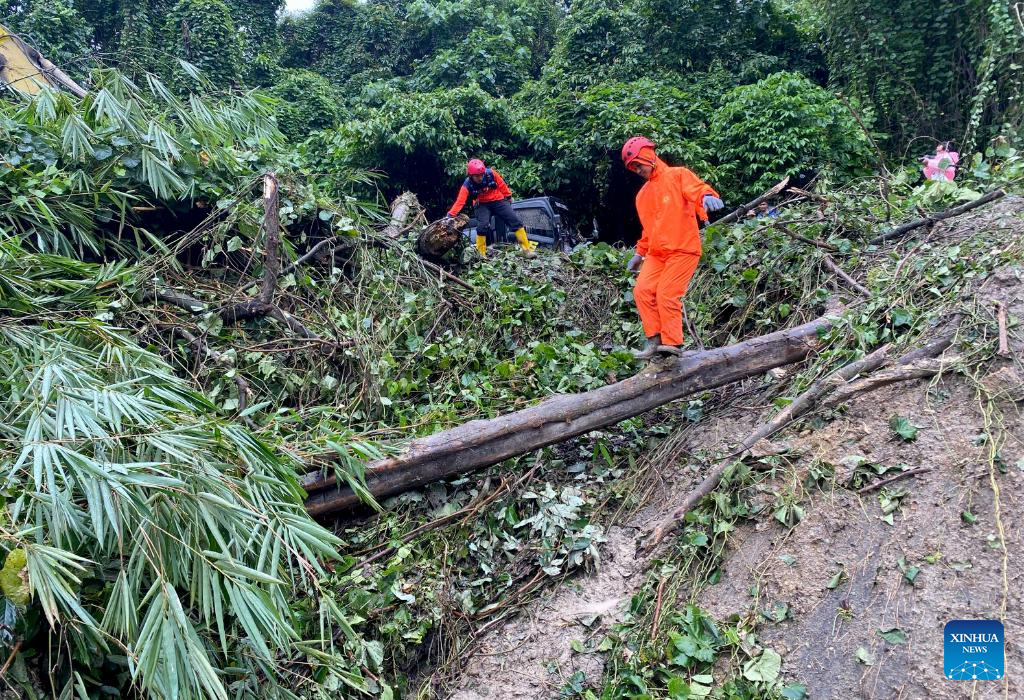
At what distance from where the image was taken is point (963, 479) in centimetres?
352

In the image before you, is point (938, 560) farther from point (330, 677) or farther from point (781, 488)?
point (330, 677)

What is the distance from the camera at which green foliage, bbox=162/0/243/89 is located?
1406cm

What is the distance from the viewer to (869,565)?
3400 mm

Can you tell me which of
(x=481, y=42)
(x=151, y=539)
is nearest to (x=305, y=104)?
(x=481, y=42)

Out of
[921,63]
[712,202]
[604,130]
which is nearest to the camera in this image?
[712,202]

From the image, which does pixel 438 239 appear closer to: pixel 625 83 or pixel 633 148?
pixel 633 148

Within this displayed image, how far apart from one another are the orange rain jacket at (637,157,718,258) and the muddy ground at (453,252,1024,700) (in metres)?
1.25

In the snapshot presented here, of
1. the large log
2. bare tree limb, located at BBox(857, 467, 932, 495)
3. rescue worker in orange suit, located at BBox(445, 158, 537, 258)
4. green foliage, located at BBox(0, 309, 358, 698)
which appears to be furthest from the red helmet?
rescue worker in orange suit, located at BBox(445, 158, 537, 258)

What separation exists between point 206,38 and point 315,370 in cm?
1178

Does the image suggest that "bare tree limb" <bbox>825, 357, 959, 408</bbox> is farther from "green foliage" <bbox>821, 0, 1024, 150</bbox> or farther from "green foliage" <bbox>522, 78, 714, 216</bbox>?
"green foliage" <bbox>821, 0, 1024, 150</bbox>

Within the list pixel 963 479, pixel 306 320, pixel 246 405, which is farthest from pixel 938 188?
pixel 246 405

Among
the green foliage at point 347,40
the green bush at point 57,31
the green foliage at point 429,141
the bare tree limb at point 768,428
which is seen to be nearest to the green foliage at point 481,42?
the green foliage at point 347,40

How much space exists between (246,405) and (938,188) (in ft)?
17.3

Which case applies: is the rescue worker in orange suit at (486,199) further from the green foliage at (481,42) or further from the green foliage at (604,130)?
the green foliage at (481,42)
